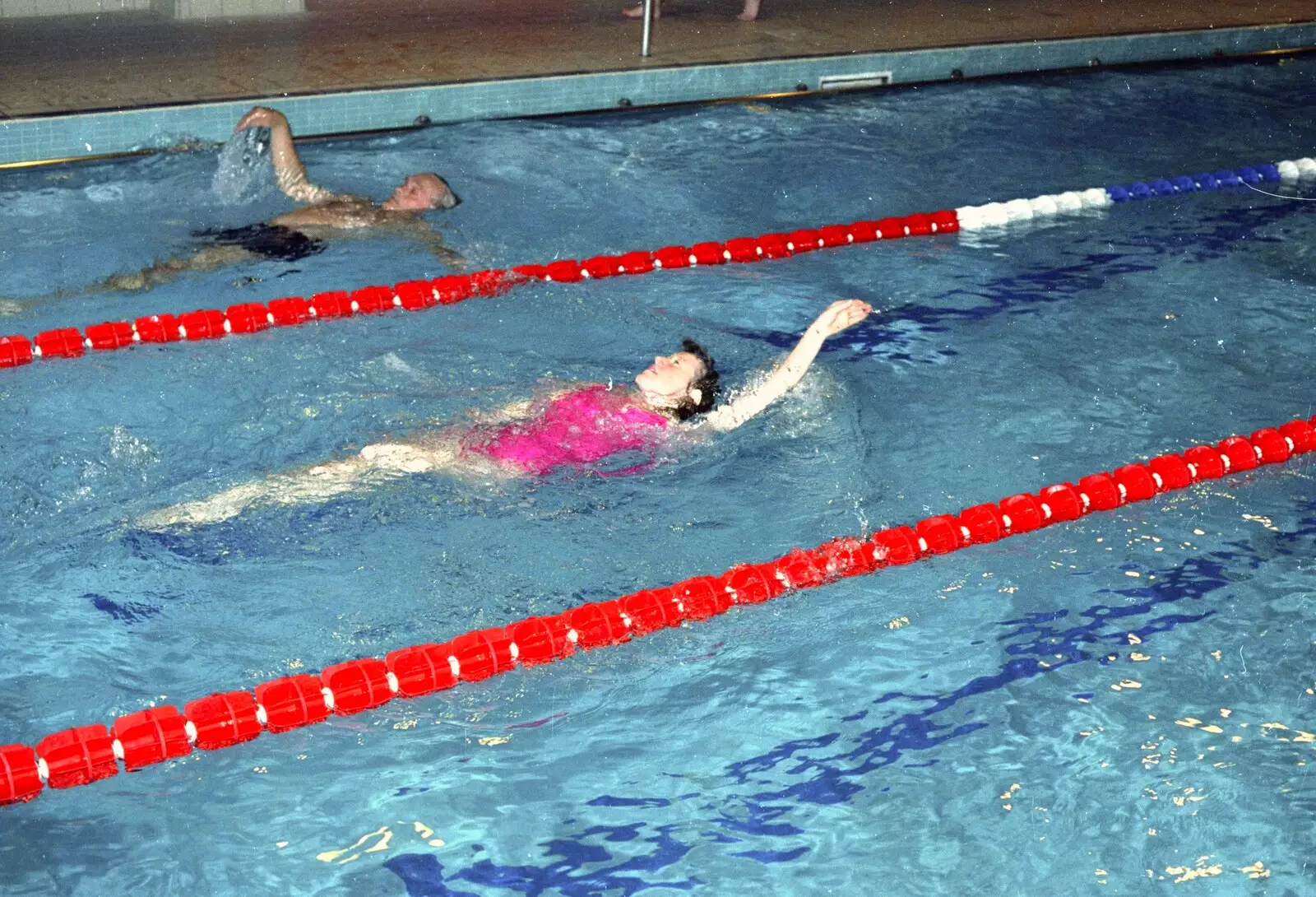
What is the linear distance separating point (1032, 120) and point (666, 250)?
3.26 meters

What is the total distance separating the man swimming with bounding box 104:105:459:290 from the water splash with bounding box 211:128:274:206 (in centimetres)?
13

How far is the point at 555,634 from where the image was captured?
335 cm

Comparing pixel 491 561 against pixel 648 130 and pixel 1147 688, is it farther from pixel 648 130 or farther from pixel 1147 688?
pixel 648 130

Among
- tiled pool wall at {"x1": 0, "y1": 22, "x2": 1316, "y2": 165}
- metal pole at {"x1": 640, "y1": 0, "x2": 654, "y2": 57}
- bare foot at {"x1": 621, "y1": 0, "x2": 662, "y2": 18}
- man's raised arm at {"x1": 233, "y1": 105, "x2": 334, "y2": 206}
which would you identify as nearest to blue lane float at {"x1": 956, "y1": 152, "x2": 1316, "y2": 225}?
tiled pool wall at {"x1": 0, "y1": 22, "x2": 1316, "y2": 165}

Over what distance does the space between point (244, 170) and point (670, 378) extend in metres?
2.81

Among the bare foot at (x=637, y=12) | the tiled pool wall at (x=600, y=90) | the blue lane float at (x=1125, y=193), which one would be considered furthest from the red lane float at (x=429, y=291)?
the bare foot at (x=637, y=12)

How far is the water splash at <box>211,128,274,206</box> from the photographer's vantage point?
5961 millimetres

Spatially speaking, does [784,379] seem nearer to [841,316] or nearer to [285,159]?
[841,316]

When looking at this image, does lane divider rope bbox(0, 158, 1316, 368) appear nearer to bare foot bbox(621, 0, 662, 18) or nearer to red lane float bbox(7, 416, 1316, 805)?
red lane float bbox(7, 416, 1316, 805)

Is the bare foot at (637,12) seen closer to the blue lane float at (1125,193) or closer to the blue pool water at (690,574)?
the blue pool water at (690,574)

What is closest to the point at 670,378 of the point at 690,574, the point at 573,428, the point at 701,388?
the point at 701,388

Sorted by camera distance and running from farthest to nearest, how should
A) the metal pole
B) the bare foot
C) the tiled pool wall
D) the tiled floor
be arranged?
1. the bare foot
2. the metal pole
3. the tiled floor
4. the tiled pool wall

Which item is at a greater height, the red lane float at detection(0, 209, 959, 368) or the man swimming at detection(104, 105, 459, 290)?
the man swimming at detection(104, 105, 459, 290)

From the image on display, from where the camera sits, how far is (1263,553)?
3.95m
